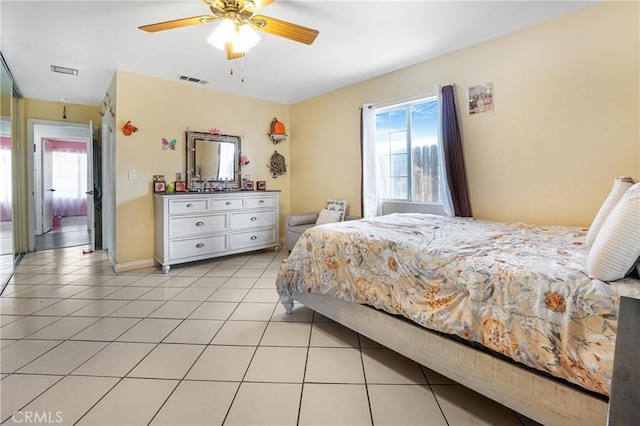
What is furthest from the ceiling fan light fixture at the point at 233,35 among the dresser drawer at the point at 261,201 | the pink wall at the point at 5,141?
the pink wall at the point at 5,141

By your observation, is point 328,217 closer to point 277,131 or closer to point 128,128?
point 277,131

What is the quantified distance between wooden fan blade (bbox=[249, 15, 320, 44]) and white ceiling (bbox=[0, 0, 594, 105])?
258 mm

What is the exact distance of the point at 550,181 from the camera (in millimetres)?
2562

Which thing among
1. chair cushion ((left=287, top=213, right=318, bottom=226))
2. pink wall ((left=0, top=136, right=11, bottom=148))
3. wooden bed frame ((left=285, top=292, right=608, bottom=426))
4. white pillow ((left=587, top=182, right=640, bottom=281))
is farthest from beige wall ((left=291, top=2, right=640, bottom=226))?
pink wall ((left=0, top=136, right=11, bottom=148))

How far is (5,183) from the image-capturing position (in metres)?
3.12

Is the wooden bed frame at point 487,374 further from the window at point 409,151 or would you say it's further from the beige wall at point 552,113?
the window at point 409,151

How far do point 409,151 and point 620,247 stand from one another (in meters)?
2.67

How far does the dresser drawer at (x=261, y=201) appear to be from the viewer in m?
4.28

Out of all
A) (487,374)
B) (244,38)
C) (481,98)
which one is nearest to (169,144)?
(244,38)

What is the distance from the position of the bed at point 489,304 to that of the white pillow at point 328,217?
75.1 inches

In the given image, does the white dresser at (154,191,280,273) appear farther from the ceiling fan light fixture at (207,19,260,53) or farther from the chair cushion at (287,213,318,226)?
the ceiling fan light fixture at (207,19,260,53)

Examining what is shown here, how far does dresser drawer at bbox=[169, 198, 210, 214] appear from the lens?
3578mm

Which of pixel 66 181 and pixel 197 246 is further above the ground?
pixel 66 181

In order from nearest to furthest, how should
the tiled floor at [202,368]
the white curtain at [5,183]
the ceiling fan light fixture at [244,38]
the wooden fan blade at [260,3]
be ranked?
1. the tiled floor at [202,368]
2. the wooden fan blade at [260,3]
3. the ceiling fan light fixture at [244,38]
4. the white curtain at [5,183]
